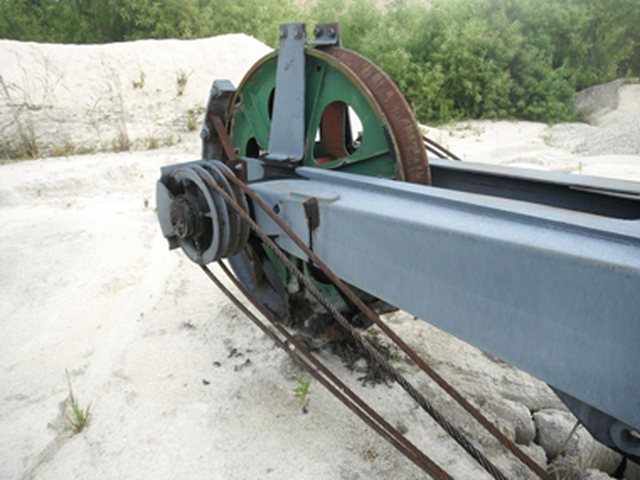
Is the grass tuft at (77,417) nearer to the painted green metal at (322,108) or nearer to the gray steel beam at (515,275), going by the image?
the gray steel beam at (515,275)

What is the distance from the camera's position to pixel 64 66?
8641 mm

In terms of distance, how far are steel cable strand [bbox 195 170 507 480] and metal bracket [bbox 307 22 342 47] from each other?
85 cm

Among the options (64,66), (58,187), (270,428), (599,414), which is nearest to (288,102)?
(270,428)

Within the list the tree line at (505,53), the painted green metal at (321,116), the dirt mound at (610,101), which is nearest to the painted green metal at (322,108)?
the painted green metal at (321,116)

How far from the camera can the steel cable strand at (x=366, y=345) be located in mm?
1333

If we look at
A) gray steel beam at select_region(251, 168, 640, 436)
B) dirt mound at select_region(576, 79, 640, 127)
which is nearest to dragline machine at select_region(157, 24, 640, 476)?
gray steel beam at select_region(251, 168, 640, 436)

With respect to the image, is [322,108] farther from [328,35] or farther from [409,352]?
[409,352]

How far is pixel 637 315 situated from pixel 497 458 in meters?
1.42

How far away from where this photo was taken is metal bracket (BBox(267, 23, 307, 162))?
7.78 feet

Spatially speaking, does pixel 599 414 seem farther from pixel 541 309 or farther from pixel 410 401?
pixel 410 401

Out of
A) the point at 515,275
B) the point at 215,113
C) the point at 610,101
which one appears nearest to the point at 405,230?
the point at 515,275

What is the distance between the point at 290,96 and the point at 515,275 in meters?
1.64

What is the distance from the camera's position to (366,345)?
4.97 feet

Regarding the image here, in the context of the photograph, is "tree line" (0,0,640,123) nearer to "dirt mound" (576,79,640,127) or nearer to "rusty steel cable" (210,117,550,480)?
"dirt mound" (576,79,640,127)
